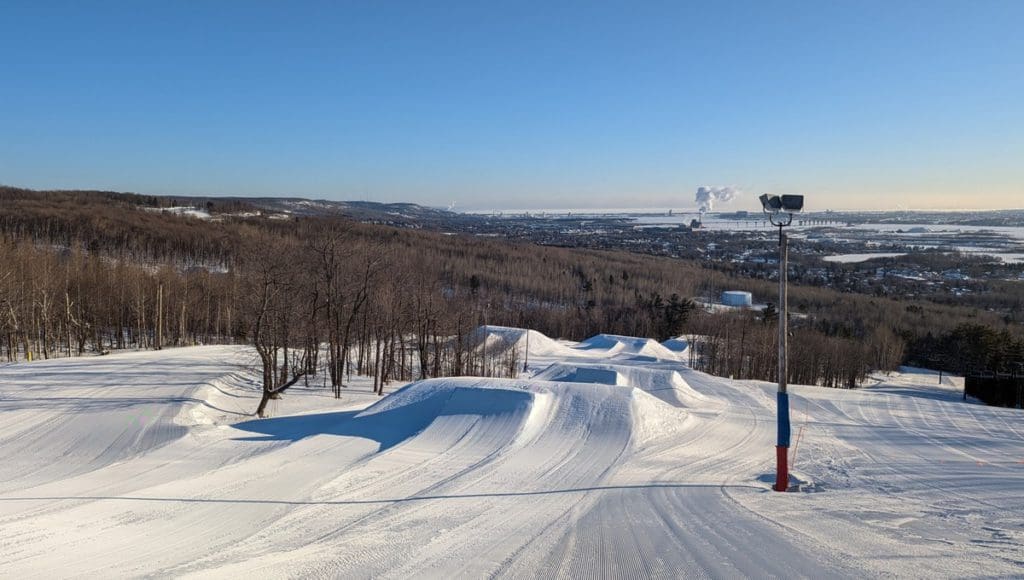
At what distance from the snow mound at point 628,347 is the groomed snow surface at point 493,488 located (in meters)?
31.7

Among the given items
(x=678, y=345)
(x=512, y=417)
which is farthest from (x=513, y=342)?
(x=512, y=417)

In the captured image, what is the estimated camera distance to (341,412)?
64.8ft

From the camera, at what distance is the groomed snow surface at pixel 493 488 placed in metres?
6.96

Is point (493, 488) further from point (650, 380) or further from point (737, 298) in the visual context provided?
point (737, 298)

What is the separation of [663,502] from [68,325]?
47.3m

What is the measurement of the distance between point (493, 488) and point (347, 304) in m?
25.0

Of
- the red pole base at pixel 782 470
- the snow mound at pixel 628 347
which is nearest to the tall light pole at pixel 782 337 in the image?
the red pole base at pixel 782 470

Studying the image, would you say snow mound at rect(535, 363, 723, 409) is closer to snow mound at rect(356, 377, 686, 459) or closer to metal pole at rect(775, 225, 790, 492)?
snow mound at rect(356, 377, 686, 459)

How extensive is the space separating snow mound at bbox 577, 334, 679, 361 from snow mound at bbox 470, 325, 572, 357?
9.68ft

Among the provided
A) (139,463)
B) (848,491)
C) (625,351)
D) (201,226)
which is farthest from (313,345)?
(201,226)

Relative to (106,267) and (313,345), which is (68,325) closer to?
(106,267)

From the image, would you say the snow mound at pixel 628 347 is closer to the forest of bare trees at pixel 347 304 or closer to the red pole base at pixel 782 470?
the forest of bare trees at pixel 347 304

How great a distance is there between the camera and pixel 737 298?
95562 millimetres

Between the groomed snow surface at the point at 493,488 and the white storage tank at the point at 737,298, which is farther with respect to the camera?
the white storage tank at the point at 737,298
